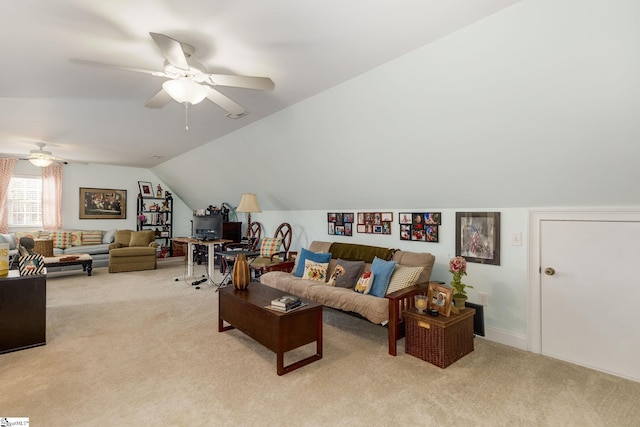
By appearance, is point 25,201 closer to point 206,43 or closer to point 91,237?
point 91,237

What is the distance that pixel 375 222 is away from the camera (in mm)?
4215

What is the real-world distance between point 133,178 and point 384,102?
25.2 feet

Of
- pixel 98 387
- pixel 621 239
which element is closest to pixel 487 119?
pixel 621 239

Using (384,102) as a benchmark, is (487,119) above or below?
below

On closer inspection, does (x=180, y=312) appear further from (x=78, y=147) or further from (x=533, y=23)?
(x=533, y=23)

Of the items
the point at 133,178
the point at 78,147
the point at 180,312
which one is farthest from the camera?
the point at 133,178

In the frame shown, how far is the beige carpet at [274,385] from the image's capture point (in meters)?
1.95

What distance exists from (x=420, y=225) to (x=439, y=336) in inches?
56.8

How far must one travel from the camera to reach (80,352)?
2838mm

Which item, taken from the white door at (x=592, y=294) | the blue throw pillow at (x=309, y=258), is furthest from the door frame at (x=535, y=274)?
the blue throw pillow at (x=309, y=258)

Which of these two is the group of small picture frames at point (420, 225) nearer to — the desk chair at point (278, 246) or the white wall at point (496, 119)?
the white wall at point (496, 119)

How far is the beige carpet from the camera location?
1954mm

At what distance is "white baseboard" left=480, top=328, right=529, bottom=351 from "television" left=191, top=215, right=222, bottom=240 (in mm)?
5193

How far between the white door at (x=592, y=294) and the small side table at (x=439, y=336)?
0.72 metres
